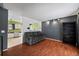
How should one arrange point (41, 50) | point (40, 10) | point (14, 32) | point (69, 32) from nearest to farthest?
point (14, 32), point (40, 10), point (41, 50), point (69, 32)

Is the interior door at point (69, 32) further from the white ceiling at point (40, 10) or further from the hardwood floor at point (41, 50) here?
the white ceiling at point (40, 10)

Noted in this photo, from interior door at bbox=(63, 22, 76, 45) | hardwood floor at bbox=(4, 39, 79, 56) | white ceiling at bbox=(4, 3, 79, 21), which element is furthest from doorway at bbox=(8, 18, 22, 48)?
interior door at bbox=(63, 22, 76, 45)

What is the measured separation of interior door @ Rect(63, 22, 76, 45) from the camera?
4.09m

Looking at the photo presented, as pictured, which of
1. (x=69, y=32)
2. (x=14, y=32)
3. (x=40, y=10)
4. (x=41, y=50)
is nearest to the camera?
(x=14, y=32)

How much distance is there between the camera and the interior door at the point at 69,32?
13.4 feet

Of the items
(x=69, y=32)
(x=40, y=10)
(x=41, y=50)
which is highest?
(x=40, y=10)

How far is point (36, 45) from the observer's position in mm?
3361

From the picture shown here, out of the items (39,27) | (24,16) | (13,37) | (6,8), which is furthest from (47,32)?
(6,8)

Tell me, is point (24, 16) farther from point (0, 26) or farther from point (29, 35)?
point (0, 26)

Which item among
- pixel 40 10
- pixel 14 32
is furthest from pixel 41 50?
pixel 40 10

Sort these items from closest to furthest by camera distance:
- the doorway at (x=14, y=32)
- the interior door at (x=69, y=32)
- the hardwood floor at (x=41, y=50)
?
the doorway at (x=14, y=32) → the hardwood floor at (x=41, y=50) → the interior door at (x=69, y=32)

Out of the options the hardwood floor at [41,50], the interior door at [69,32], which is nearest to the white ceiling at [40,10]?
the hardwood floor at [41,50]

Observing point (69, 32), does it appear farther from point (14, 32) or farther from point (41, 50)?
point (14, 32)

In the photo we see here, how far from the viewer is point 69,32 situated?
417 centimetres
